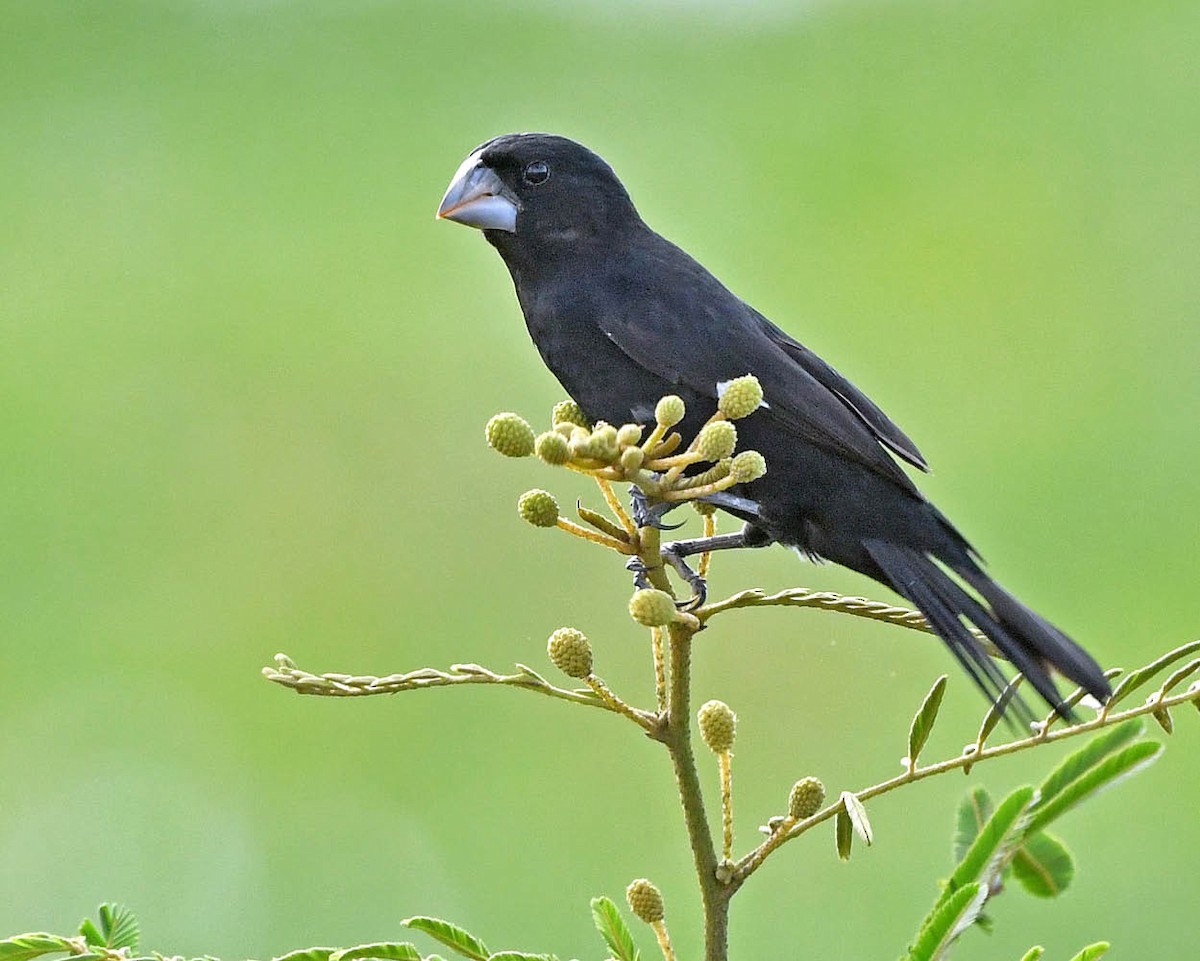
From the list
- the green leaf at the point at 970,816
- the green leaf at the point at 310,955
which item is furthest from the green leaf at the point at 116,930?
the green leaf at the point at 970,816

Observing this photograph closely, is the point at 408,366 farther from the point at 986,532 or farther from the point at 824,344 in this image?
the point at 986,532

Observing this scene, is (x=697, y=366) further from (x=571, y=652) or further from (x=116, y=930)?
(x=116, y=930)

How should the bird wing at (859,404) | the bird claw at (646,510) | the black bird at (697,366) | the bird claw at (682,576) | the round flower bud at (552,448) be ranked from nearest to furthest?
1. the round flower bud at (552,448)
2. the bird claw at (682,576)
3. the bird claw at (646,510)
4. the black bird at (697,366)
5. the bird wing at (859,404)

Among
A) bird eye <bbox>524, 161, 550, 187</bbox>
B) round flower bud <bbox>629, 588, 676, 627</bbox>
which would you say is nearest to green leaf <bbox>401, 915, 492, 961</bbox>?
round flower bud <bbox>629, 588, 676, 627</bbox>

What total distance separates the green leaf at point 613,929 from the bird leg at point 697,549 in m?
0.31

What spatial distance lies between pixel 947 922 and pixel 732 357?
177 cm

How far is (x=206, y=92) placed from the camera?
11680mm

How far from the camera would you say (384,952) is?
1278 millimetres

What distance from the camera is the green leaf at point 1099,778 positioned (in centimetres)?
124

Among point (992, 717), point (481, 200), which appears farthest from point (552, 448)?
point (481, 200)

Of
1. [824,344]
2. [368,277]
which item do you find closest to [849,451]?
[824,344]

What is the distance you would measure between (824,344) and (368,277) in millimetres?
2727

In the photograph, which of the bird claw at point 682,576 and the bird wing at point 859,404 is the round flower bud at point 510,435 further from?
the bird wing at point 859,404

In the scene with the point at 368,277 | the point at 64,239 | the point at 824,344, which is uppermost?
the point at 64,239
